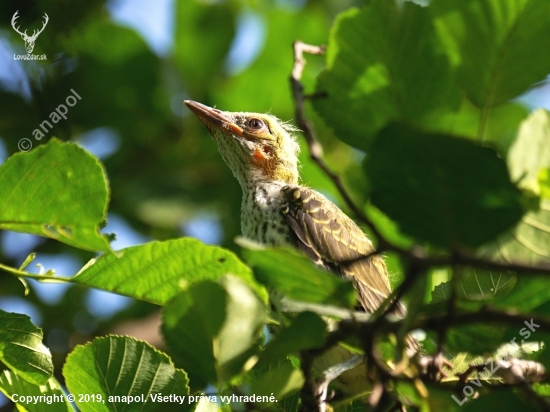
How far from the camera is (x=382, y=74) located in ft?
5.58

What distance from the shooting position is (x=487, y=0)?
161 cm

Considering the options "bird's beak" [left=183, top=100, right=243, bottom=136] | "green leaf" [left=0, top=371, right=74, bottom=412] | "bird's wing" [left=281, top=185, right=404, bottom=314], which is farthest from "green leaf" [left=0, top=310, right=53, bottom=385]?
"bird's beak" [left=183, top=100, right=243, bottom=136]

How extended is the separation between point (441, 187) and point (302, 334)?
0.38m

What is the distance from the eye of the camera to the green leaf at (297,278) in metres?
1.39

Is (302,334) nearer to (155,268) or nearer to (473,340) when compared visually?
(473,340)

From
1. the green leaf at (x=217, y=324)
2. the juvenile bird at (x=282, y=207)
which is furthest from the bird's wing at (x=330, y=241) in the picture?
the green leaf at (x=217, y=324)

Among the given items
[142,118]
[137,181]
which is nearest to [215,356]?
[137,181]

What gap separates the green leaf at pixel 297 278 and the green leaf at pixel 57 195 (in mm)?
444

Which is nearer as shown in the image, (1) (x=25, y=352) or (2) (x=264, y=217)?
(1) (x=25, y=352)

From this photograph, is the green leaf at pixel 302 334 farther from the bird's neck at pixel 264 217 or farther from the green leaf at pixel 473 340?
the bird's neck at pixel 264 217

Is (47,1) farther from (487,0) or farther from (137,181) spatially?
(487,0)

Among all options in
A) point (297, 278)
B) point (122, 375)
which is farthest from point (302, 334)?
point (122, 375)

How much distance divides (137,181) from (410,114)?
2.91 metres

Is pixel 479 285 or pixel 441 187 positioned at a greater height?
pixel 441 187
